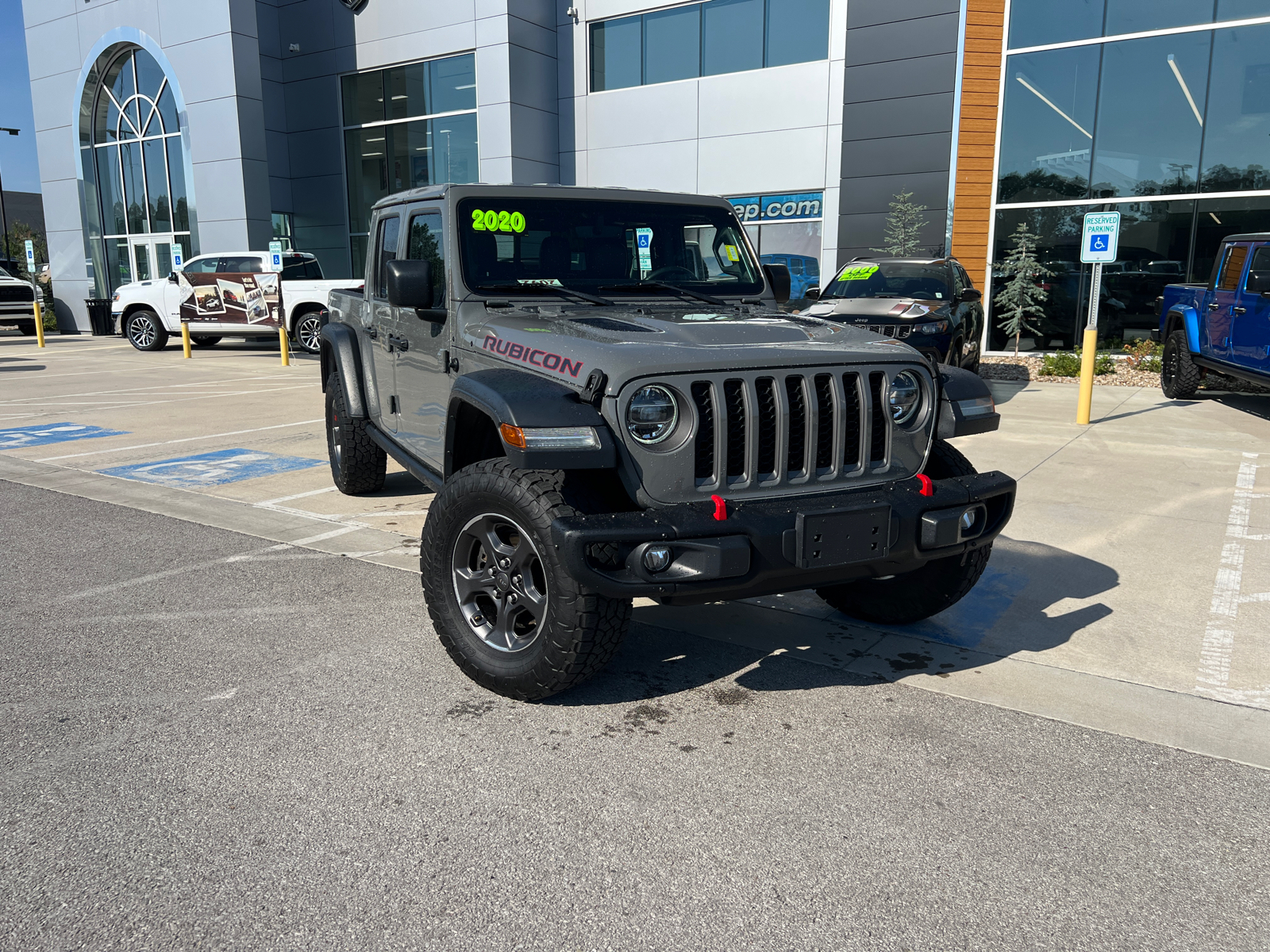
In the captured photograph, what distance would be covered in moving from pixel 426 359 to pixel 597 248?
102cm

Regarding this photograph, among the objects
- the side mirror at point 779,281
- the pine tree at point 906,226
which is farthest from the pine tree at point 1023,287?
the side mirror at point 779,281

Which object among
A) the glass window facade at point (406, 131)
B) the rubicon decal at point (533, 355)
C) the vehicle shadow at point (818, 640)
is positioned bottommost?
the vehicle shadow at point (818, 640)

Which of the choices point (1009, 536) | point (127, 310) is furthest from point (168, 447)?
point (127, 310)

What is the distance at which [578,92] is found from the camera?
22.5 metres

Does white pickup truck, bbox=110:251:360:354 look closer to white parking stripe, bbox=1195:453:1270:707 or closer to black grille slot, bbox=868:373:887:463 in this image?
white parking stripe, bbox=1195:453:1270:707

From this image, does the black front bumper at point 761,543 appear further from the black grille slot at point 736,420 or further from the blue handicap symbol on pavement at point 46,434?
the blue handicap symbol on pavement at point 46,434

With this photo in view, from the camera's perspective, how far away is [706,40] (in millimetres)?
20516

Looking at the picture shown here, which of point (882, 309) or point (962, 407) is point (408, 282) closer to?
point (962, 407)

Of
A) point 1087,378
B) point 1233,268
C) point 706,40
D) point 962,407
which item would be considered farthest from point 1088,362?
point 706,40

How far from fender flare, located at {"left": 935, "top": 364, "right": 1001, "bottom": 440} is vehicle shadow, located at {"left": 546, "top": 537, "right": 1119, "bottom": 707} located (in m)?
0.98

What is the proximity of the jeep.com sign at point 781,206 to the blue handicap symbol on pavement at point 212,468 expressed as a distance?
1341 cm

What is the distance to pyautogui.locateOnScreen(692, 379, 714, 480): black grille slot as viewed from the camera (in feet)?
11.0

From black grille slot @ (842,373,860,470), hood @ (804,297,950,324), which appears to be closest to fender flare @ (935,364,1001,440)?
black grille slot @ (842,373,860,470)

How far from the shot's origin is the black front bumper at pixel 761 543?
3109mm
